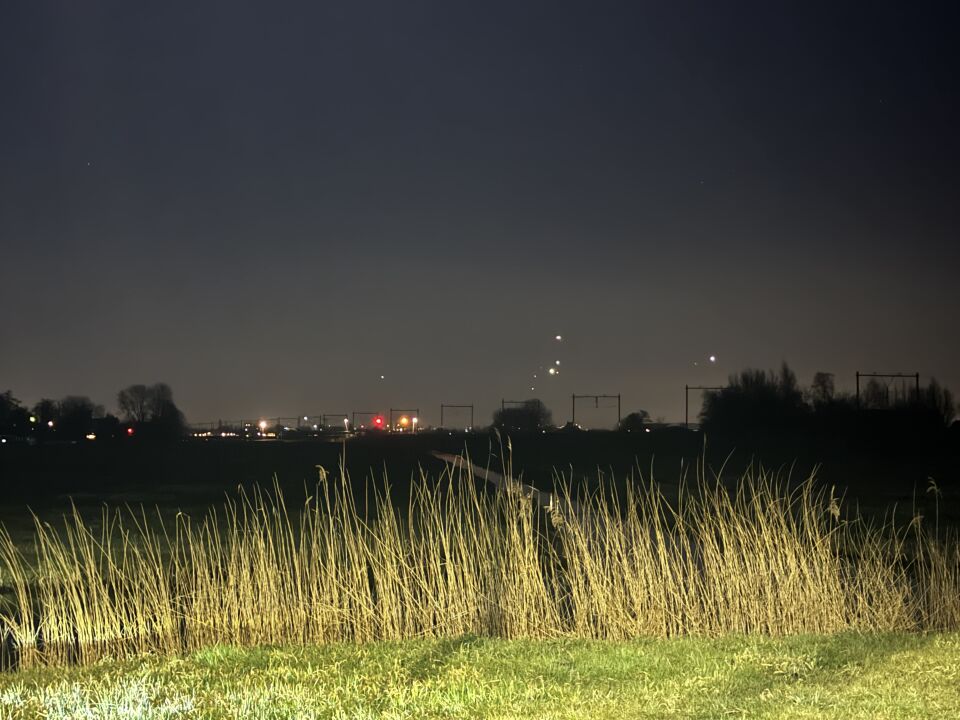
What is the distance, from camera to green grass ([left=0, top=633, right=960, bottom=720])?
18.1 feet

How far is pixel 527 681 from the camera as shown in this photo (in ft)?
20.1

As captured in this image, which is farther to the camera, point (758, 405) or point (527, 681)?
point (758, 405)

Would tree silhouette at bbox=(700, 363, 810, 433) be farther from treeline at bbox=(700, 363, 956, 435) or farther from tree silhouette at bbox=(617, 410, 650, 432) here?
tree silhouette at bbox=(617, 410, 650, 432)

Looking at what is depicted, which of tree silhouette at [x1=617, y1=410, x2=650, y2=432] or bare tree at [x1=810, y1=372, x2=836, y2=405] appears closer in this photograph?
bare tree at [x1=810, y1=372, x2=836, y2=405]

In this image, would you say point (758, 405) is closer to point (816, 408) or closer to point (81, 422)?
point (816, 408)

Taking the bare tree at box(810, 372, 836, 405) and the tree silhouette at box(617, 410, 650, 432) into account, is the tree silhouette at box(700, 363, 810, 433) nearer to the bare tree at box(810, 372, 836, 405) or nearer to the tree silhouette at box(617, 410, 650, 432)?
the bare tree at box(810, 372, 836, 405)

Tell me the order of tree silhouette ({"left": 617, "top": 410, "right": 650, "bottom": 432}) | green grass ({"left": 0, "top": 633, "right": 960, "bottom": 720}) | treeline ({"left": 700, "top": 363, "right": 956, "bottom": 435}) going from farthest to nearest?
tree silhouette ({"left": 617, "top": 410, "right": 650, "bottom": 432}) < treeline ({"left": 700, "top": 363, "right": 956, "bottom": 435}) < green grass ({"left": 0, "top": 633, "right": 960, "bottom": 720})

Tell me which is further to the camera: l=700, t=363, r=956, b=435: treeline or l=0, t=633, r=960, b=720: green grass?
l=700, t=363, r=956, b=435: treeline

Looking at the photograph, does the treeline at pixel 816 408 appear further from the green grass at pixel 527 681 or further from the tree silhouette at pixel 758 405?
the green grass at pixel 527 681

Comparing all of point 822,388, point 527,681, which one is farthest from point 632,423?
point 527,681

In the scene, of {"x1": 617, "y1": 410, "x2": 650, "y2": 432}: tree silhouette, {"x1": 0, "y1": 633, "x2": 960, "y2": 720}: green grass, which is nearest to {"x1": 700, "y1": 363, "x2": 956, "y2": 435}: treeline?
{"x1": 617, "y1": 410, "x2": 650, "y2": 432}: tree silhouette

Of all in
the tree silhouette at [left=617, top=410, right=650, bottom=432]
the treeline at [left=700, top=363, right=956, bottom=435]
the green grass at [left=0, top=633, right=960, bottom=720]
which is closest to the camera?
the green grass at [left=0, top=633, right=960, bottom=720]

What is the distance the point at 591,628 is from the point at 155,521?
11.7 meters

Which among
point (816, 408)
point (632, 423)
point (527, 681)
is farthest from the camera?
point (632, 423)
